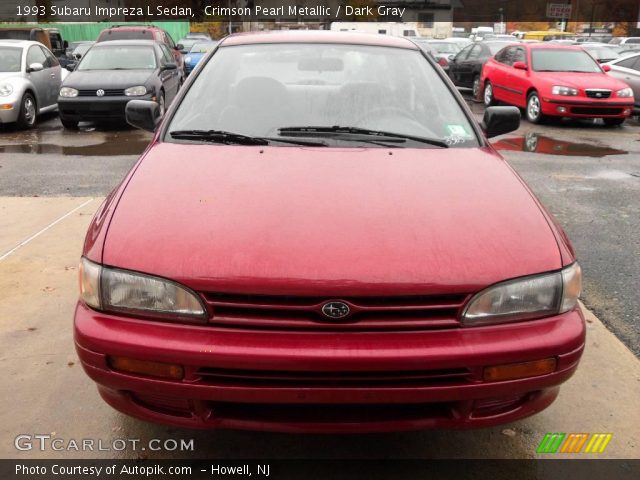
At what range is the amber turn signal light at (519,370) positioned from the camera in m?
2.03

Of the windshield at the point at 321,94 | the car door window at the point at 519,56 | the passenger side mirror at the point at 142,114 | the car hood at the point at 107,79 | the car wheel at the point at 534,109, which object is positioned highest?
the windshield at the point at 321,94

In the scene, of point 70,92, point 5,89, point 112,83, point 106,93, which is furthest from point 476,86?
point 5,89

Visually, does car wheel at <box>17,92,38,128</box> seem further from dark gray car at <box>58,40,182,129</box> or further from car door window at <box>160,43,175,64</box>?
car door window at <box>160,43,175,64</box>

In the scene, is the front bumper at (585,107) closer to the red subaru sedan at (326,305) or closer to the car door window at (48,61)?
the car door window at (48,61)

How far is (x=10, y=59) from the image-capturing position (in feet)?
36.1

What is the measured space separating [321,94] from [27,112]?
9308 mm

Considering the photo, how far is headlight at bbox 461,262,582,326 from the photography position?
207cm

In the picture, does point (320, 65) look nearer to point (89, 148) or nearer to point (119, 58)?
point (89, 148)

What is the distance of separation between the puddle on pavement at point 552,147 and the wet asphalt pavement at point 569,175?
2cm

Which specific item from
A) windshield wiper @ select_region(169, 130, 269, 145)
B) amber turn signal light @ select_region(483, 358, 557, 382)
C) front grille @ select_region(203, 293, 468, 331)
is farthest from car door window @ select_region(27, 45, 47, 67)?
amber turn signal light @ select_region(483, 358, 557, 382)

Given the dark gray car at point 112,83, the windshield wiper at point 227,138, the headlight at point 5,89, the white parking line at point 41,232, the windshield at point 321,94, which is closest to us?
the windshield wiper at point 227,138

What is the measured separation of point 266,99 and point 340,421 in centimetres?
182

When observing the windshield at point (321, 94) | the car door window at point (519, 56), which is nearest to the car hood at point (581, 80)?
the car door window at point (519, 56)

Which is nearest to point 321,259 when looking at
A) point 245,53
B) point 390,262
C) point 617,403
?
point 390,262
